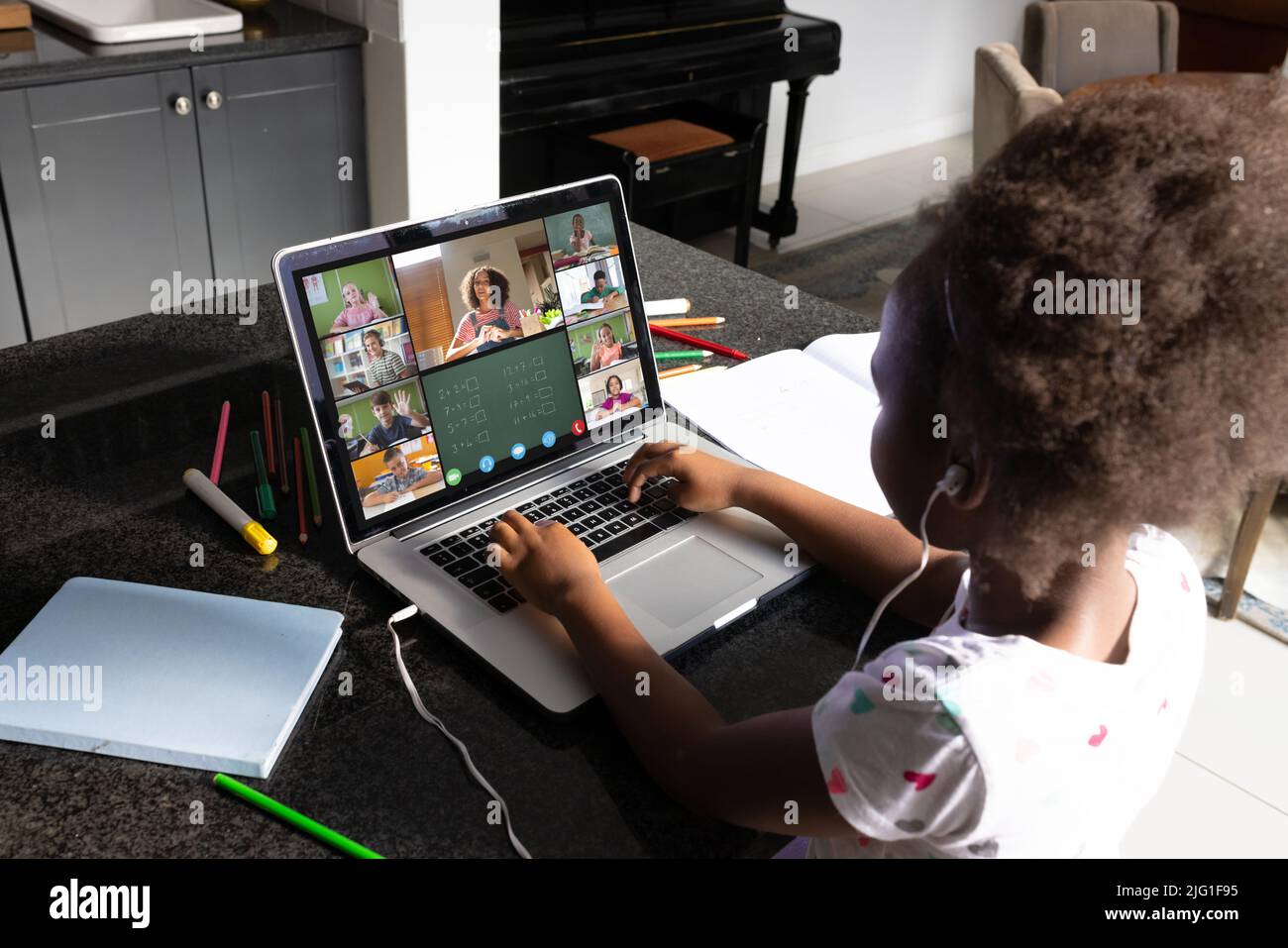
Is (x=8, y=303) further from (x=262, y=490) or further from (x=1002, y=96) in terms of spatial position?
(x=1002, y=96)

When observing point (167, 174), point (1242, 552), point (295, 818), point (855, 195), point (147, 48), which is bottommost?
point (1242, 552)

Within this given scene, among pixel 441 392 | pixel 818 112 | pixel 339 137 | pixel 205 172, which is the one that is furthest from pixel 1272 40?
pixel 441 392

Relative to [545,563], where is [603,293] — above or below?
above

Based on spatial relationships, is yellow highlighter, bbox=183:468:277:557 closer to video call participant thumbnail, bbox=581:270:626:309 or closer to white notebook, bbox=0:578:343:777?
white notebook, bbox=0:578:343:777

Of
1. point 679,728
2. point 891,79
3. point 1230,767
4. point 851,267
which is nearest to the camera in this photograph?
point 679,728

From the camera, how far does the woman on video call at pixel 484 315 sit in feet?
3.09

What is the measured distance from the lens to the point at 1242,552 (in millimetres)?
2094

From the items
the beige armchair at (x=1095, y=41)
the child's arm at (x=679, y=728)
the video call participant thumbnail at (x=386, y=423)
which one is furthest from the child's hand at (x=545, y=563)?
the beige armchair at (x=1095, y=41)

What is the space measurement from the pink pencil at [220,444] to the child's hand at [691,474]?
382mm

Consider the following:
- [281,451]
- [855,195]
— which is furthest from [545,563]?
[855,195]

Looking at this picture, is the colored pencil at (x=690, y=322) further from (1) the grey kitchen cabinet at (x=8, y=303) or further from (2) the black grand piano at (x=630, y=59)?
(2) the black grand piano at (x=630, y=59)

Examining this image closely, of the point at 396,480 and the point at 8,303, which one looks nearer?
the point at 396,480

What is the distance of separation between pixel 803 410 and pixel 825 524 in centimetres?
28

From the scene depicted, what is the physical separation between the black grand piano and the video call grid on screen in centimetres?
185
